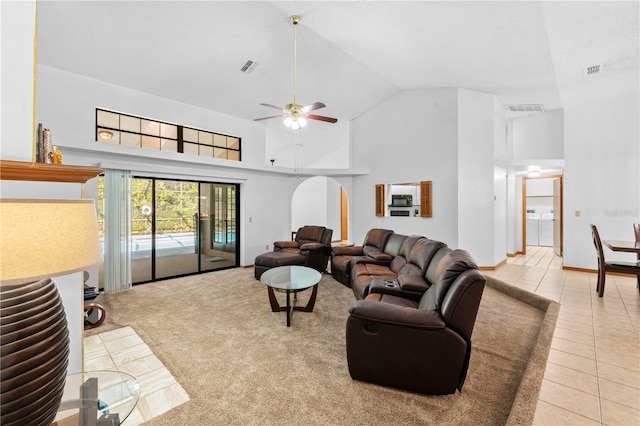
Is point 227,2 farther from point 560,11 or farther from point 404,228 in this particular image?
point 404,228

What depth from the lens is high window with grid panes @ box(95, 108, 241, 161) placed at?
4523 mm

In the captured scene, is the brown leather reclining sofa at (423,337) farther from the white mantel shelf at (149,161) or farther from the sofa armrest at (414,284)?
the white mantel shelf at (149,161)

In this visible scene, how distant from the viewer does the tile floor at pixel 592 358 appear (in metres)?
1.72

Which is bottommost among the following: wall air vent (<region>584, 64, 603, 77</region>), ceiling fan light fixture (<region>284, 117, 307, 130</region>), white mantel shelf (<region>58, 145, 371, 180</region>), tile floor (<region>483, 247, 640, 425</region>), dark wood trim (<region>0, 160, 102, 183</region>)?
tile floor (<region>483, 247, 640, 425</region>)

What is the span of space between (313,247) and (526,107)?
5920mm

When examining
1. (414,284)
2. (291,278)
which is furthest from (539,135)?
(291,278)

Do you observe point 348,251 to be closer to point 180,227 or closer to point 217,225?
point 217,225

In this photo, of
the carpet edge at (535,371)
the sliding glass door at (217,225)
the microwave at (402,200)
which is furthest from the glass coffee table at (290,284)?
the microwave at (402,200)

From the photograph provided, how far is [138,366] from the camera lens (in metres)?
2.36

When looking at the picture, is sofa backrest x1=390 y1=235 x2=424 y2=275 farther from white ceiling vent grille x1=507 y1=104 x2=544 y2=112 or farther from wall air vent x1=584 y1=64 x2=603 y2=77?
white ceiling vent grille x1=507 y1=104 x2=544 y2=112

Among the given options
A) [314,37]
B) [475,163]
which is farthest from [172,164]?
[475,163]

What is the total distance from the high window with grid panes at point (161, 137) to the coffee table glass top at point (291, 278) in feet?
10.8

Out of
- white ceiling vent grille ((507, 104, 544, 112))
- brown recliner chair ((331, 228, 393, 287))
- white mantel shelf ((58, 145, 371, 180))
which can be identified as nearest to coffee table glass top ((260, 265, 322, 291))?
brown recliner chair ((331, 228, 393, 287))

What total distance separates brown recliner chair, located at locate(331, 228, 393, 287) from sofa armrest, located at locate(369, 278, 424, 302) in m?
1.38
